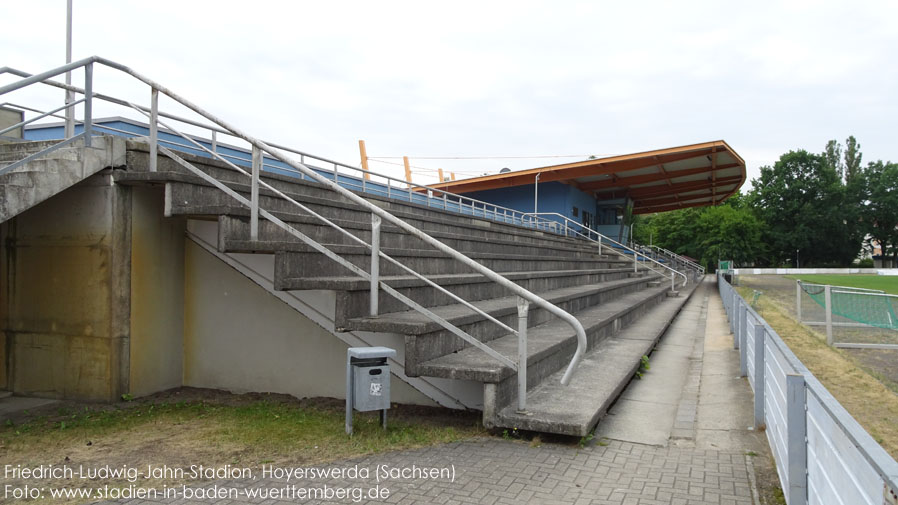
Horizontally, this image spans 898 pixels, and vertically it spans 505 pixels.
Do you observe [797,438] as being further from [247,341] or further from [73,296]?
[73,296]

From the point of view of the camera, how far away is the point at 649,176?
32938mm

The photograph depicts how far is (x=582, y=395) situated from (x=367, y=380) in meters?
1.94

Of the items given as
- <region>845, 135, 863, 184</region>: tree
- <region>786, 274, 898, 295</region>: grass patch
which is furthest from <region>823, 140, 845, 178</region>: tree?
<region>786, 274, 898, 295</region>: grass patch

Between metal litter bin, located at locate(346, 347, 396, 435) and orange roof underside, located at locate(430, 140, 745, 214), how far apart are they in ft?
83.2

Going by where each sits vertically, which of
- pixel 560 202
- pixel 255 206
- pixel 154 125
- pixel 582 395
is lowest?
pixel 582 395

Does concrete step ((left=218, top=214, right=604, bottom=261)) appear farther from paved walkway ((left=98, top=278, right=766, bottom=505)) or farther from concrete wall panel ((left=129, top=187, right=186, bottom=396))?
paved walkway ((left=98, top=278, right=766, bottom=505))

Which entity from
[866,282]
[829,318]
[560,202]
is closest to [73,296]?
[829,318]

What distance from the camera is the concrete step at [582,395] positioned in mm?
4292

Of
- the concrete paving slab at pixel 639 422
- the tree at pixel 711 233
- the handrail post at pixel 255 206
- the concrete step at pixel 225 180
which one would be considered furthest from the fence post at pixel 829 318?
the tree at pixel 711 233

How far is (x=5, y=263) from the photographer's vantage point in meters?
6.29

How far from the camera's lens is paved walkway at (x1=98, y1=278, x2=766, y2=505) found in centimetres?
341

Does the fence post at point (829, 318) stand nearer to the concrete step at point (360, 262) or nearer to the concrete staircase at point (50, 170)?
the concrete step at point (360, 262)

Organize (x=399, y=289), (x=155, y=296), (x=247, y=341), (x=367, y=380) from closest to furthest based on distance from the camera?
(x=367, y=380)
(x=399, y=289)
(x=155, y=296)
(x=247, y=341)

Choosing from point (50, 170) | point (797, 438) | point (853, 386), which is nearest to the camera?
point (797, 438)
